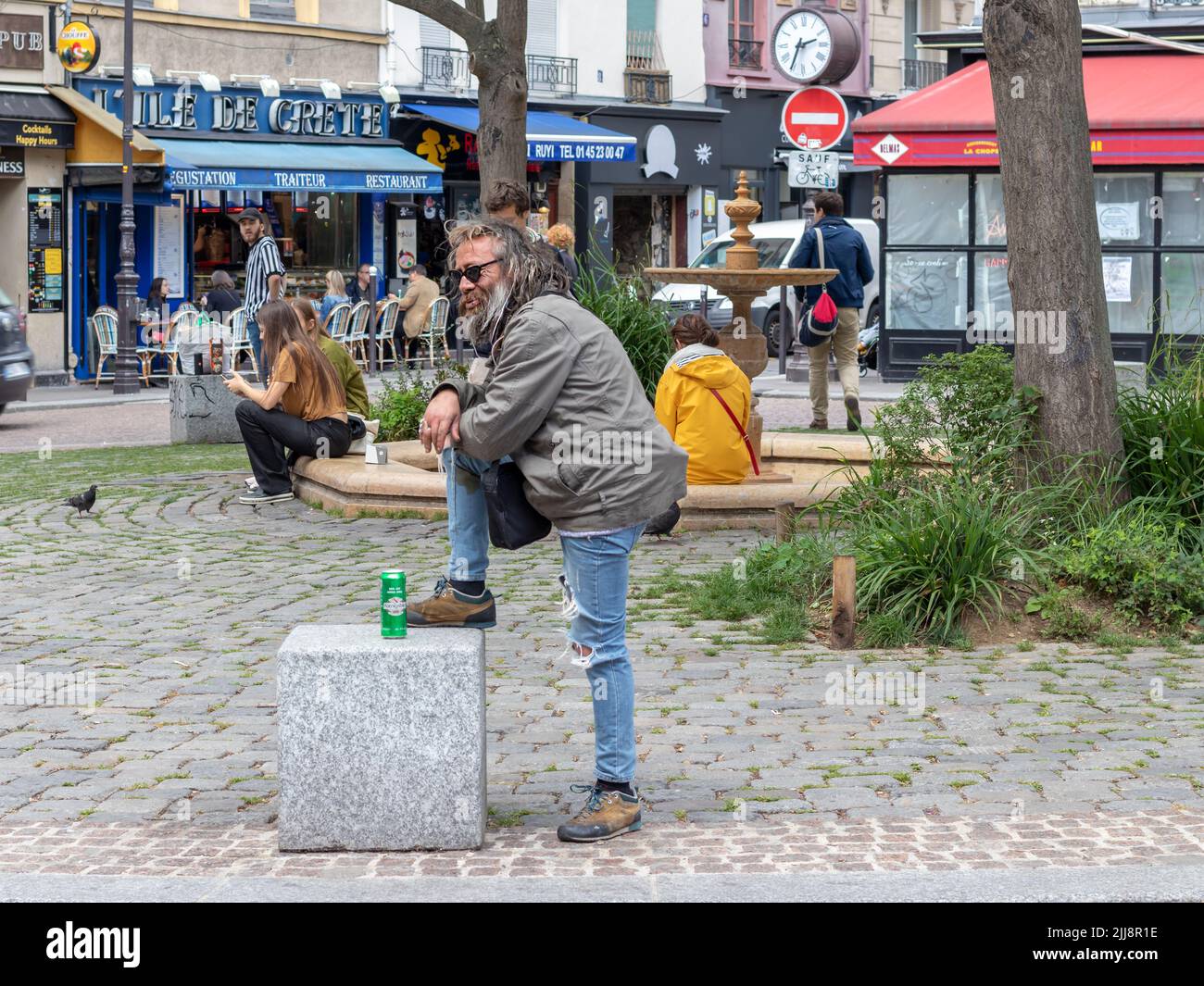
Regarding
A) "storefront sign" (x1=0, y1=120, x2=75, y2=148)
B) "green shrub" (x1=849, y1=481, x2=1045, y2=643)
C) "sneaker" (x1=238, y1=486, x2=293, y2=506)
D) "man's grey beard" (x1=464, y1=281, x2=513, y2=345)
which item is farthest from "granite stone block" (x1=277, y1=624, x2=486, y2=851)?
"storefront sign" (x1=0, y1=120, x2=75, y2=148)

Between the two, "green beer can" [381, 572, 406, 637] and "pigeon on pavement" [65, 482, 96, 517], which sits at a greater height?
"green beer can" [381, 572, 406, 637]

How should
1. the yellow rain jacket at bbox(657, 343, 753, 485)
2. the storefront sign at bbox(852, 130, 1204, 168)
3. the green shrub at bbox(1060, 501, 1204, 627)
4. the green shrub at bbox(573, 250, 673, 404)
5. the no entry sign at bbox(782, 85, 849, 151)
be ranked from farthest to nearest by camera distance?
the no entry sign at bbox(782, 85, 849, 151), the storefront sign at bbox(852, 130, 1204, 168), the green shrub at bbox(573, 250, 673, 404), the yellow rain jacket at bbox(657, 343, 753, 485), the green shrub at bbox(1060, 501, 1204, 627)

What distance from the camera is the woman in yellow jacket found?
1068cm

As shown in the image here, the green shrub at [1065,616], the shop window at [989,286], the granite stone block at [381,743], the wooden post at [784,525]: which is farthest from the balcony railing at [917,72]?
the granite stone block at [381,743]

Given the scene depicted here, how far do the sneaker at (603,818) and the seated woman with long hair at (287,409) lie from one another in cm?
704

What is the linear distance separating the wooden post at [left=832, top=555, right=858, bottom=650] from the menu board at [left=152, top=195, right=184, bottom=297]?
21.2 metres

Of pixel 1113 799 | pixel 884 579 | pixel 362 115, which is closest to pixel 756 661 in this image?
pixel 884 579

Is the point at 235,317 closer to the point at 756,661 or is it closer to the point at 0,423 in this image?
the point at 0,423

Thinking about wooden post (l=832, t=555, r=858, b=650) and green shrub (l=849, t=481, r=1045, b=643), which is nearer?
wooden post (l=832, t=555, r=858, b=650)

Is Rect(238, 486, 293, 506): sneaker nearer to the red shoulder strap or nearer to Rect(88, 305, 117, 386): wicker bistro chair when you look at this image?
the red shoulder strap

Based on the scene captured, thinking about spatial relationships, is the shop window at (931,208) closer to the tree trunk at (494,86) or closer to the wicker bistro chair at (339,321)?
the wicker bistro chair at (339,321)

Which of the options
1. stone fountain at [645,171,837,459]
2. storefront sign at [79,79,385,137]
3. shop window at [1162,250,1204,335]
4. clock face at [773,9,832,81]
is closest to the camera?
stone fountain at [645,171,837,459]

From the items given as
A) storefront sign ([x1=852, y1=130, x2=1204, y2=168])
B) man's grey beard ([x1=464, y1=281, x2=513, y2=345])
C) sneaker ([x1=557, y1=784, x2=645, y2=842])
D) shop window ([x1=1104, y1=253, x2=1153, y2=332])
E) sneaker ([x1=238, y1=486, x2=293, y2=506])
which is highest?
storefront sign ([x1=852, y1=130, x2=1204, y2=168])

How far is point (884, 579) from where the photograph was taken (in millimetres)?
8297
